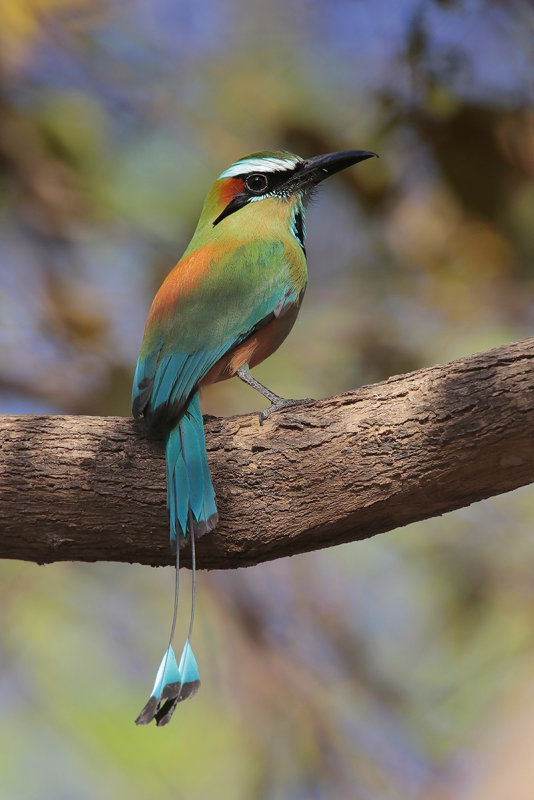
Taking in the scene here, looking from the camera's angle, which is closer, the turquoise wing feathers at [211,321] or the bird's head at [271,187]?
the turquoise wing feathers at [211,321]

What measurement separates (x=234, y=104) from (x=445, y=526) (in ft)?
11.8

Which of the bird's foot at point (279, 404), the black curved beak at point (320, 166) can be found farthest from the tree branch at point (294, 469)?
the black curved beak at point (320, 166)

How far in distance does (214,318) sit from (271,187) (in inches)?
41.5

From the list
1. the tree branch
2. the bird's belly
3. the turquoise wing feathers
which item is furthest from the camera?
the bird's belly

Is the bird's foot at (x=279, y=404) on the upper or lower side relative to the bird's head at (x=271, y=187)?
lower

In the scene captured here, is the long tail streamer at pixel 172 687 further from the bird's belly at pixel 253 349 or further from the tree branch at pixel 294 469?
the bird's belly at pixel 253 349

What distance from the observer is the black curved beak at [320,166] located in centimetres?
472

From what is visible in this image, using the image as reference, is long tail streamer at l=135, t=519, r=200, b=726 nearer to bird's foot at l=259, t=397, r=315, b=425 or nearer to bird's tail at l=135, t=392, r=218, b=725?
bird's tail at l=135, t=392, r=218, b=725

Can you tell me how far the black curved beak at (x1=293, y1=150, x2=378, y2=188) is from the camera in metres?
4.72

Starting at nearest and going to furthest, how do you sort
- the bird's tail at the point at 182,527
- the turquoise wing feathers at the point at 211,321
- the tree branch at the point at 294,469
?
the tree branch at the point at 294,469 → the bird's tail at the point at 182,527 → the turquoise wing feathers at the point at 211,321

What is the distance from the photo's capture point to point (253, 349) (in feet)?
13.2

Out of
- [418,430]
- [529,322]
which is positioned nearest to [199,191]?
[529,322]

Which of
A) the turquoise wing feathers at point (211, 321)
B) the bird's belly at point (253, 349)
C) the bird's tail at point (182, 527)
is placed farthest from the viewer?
the bird's belly at point (253, 349)

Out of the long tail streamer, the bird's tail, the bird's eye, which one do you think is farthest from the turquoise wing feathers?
the long tail streamer
